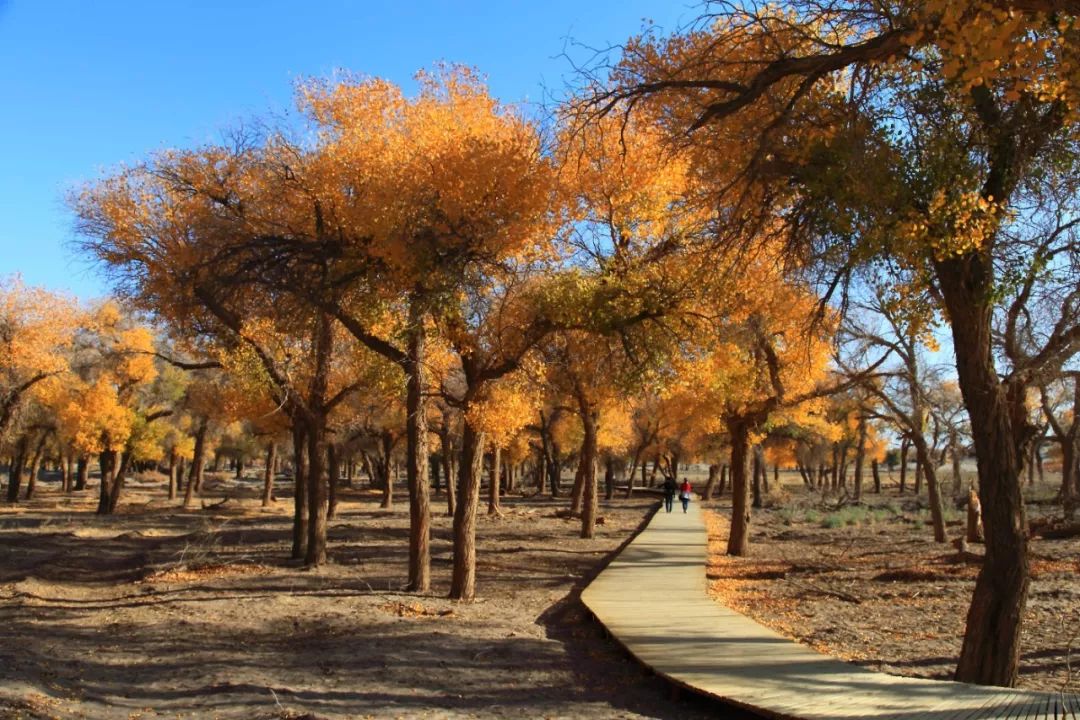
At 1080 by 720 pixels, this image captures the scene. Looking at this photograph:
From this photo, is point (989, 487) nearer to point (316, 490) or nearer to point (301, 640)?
point (301, 640)

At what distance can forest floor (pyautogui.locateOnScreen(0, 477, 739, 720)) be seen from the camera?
7.37 meters

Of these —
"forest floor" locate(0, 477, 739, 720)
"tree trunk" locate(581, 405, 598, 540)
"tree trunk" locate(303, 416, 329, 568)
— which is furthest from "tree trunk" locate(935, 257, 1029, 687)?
"tree trunk" locate(581, 405, 598, 540)

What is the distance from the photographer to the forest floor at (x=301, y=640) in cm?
737

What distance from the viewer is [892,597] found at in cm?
1327

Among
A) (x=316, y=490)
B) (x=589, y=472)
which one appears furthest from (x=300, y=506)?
(x=589, y=472)

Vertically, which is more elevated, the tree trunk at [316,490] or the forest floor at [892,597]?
the tree trunk at [316,490]

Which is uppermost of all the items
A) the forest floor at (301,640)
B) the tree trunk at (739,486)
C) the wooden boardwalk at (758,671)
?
the tree trunk at (739,486)

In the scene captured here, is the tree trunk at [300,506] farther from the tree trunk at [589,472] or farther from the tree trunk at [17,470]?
the tree trunk at [17,470]

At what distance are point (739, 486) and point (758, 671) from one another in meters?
11.5

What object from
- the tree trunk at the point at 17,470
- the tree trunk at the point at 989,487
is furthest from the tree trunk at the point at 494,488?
the tree trunk at the point at 17,470

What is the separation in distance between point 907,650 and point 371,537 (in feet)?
58.5

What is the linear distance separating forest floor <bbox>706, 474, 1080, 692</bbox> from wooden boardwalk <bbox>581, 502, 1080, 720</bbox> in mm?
701

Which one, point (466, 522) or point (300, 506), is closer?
point (466, 522)

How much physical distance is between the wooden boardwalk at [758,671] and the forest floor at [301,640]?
34 cm
